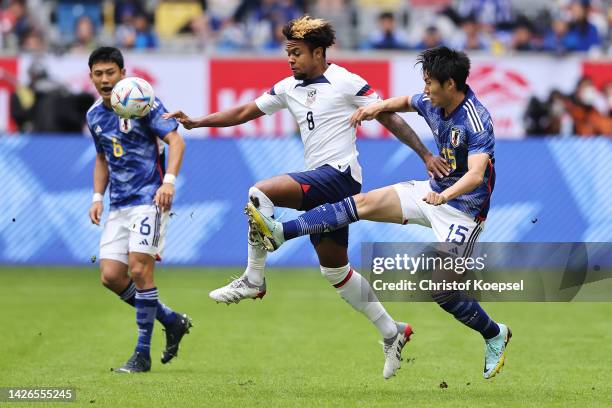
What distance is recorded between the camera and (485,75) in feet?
72.1

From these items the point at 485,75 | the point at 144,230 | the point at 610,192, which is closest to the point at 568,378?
the point at 144,230

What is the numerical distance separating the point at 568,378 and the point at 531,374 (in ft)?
1.22

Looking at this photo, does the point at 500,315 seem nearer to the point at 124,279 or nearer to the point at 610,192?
the point at 610,192

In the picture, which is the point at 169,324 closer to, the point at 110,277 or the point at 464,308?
the point at 110,277

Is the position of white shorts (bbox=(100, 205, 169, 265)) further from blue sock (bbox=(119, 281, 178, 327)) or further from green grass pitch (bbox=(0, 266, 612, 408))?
green grass pitch (bbox=(0, 266, 612, 408))

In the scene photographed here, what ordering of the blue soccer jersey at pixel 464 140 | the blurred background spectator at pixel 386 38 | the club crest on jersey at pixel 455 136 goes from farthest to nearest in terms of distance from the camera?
the blurred background spectator at pixel 386 38, the club crest on jersey at pixel 455 136, the blue soccer jersey at pixel 464 140

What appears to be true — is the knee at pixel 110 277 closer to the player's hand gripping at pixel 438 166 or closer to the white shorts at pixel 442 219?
the white shorts at pixel 442 219

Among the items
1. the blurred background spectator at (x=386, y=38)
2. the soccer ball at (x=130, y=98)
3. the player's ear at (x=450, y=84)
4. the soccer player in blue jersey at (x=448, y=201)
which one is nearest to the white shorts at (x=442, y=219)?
the soccer player in blue jersey at (x=448, y=201)

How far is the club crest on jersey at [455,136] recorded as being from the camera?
8.99m

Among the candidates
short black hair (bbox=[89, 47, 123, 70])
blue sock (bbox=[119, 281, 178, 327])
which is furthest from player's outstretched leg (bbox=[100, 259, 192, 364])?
short black hair (bbox=[89, 47, 123, 70])

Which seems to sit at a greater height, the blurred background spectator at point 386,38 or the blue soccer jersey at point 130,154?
the blue soccer jersey at point 130,154

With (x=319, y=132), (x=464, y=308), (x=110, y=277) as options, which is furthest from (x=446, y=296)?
(x=110, y=277)

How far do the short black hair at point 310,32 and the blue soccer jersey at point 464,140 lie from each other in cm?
82

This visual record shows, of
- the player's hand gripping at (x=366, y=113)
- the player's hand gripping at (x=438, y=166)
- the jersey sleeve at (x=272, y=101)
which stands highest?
the player's hand gripping at (x=366, y=113)
